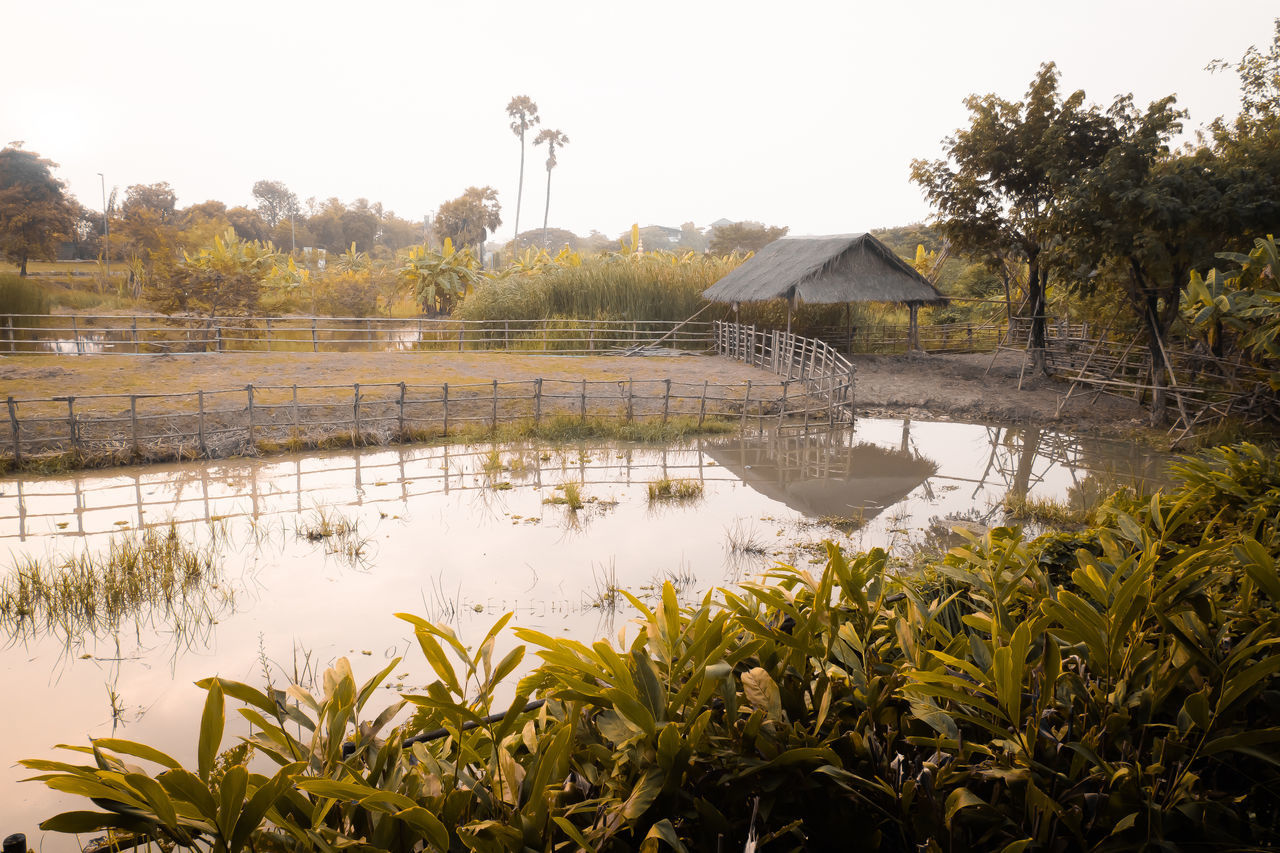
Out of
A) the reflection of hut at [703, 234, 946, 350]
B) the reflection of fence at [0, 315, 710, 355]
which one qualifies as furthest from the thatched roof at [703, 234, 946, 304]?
the reflection of fence at [0, 315, 710, 355]

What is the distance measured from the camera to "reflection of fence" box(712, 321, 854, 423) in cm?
1333

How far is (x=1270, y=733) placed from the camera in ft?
3.04

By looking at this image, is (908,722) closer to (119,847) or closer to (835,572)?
(835,572)

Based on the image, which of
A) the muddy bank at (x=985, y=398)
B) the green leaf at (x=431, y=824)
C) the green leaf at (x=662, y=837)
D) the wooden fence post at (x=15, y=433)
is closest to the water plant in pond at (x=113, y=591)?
the wooden fence post at (x=15, y=433)

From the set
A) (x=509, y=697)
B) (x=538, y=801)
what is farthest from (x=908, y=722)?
(x=509, y=697)

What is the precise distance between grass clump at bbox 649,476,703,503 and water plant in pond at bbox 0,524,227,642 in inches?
181

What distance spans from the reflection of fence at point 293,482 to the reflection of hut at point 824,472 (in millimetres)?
604

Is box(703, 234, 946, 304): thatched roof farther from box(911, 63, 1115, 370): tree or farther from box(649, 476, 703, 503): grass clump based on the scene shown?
box(649, 476, 703, 503): grass clump

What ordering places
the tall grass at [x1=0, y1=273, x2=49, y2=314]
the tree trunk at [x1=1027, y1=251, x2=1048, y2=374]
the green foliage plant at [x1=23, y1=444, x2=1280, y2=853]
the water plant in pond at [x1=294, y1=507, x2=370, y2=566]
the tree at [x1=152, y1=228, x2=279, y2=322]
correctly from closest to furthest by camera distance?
the green foliage plant at [x1=23, y1=444, x2=1280, y2=853] < the water plant in pond at [x1=294, y1=507, x2=370, y2=566] < the tree trunk at [x1=1027, y1=251, x2=1048, y2=374] < the tall grass at [x1=0, y1=273, x2=49, y2=314] < the tree at [x1=152, y1=228, x2=279, y2=322]

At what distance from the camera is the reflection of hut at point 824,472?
913cm

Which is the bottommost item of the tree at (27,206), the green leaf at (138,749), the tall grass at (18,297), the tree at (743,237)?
the green leaf at (138,749)

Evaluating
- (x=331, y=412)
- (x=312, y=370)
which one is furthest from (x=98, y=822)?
(x=312, y=370)

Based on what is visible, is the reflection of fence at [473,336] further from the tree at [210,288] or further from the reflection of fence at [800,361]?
the reflection of fence at [800,361]

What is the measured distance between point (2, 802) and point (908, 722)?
457 cm
